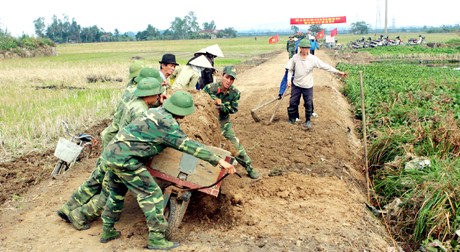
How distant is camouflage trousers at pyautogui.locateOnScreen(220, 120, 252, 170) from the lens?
703 centimetres

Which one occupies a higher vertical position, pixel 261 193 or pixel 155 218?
pixel 155 218

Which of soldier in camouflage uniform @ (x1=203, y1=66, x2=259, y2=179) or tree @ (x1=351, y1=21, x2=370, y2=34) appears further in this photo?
tree @ (x1=351, y1=21, x2=370, y2=34)

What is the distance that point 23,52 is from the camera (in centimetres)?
4041

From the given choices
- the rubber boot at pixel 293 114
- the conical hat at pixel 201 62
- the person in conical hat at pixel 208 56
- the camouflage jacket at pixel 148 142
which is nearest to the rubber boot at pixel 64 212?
the camouflage jacket at pixel 148 142


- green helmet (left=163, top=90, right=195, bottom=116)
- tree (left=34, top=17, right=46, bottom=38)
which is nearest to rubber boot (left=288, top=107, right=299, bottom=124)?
green helmet (left=163, top=90, right=195, bottom=116)

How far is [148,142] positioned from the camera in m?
4.71

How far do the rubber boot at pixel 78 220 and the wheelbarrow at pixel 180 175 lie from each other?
100 cm

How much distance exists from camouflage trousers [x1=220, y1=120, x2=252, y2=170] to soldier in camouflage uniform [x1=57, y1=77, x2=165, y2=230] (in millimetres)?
1893

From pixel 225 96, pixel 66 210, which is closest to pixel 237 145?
pixel 225 96

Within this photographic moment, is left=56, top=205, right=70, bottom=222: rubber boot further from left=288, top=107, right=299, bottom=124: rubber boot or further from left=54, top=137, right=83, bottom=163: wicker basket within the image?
left=288, top=107, right=299, bottom=124: rubber boot

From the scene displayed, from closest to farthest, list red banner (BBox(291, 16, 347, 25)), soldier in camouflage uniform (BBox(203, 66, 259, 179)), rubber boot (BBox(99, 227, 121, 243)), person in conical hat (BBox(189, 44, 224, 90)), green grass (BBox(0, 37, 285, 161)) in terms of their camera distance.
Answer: rubber boot (BBox(99, 227, 121, 243)) → soldier in camouflage uniform (BBox(203, 66, 259, 179)) → person in conical hat (BBox(189, 44, 224, 90)) → green grass (BBox(0, 37, 285, 161)) → red banner (BBox(291, 16, 347, 25))

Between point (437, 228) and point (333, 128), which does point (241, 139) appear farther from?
point (437, 228)

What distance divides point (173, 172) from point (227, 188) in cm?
116

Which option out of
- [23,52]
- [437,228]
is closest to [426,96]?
[437,228]
